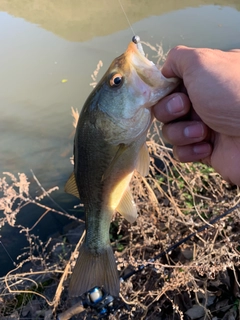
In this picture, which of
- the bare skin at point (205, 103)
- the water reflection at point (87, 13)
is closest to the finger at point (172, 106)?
the bare skin at point (205, 103)

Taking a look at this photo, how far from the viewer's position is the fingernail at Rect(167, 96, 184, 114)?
1.74 metres

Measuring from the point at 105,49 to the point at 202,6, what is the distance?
3.42 m

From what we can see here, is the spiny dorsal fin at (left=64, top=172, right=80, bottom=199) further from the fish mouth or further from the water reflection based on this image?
the water reflection

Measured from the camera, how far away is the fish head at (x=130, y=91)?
158 cm

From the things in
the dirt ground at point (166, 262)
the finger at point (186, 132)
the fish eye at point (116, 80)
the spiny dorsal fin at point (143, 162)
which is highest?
the fish eye at point (116, 80)

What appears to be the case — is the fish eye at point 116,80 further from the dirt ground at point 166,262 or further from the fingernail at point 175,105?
the dirt ground at point 166,262

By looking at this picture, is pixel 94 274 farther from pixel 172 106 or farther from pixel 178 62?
Answer: pixel 178 62

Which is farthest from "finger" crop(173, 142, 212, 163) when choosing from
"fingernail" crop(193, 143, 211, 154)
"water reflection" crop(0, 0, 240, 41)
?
"water reflection" crop(0, 0, 240, 41)

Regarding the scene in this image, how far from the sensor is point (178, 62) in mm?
1736

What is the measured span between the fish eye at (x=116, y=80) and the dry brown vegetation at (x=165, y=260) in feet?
4.44

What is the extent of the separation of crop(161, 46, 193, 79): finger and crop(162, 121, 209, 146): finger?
11.1 inches

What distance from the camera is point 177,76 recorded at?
1794mm

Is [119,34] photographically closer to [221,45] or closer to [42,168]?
[221,45]

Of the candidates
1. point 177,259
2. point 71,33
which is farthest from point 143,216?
point 71,33
